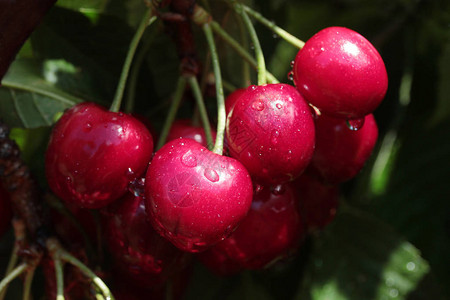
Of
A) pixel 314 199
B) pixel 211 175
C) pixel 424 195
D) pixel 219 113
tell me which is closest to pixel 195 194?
pixel 211 175

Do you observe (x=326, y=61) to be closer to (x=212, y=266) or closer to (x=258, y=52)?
(x=258, y=52)

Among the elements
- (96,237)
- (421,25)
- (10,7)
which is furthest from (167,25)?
(421,25)

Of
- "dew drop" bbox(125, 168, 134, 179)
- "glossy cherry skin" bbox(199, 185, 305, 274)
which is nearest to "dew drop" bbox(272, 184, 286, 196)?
"glossy cherry skin" bbox(199, 185, 305, 274)

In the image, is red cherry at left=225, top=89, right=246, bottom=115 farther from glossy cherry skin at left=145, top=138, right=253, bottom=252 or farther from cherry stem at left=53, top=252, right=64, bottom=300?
cherry stem at left=53, top=252, right=64, bottom=300

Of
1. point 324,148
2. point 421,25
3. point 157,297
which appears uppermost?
point 324,148

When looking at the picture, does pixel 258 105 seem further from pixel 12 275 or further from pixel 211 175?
pixel 12 275

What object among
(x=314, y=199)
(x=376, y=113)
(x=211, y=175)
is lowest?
(x=376, y=113)
